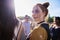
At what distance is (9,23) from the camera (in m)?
0.80

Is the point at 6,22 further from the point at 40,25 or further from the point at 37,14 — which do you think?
the point at 37,14

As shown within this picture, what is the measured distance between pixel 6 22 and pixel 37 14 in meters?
0.87

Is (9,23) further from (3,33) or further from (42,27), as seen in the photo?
(42,27)

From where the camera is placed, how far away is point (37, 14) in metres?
1.63

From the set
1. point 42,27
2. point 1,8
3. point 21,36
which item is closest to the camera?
point 1,8

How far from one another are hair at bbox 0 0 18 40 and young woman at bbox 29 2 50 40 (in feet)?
2.12

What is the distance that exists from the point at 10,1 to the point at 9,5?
0.07ft

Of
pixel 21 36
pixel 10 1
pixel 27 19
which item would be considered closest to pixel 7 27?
pixel 10 1

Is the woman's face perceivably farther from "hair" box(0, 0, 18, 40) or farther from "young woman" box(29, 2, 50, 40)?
"hair" box(0, 0, 18, 40)

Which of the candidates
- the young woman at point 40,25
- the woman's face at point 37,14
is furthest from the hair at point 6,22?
the woman's face at point 37,14

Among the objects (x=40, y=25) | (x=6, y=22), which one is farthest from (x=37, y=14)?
(x=6, y=22)

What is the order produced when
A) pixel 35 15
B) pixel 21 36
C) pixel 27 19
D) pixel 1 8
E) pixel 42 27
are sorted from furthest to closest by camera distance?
pixel 27 19 < pixel 35 15 < pixel 42 27 < pixel 21 36 < pixel 1 8

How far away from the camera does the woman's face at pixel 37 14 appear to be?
1.62 meters

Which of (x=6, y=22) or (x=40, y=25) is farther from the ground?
(x=6, y=22)
